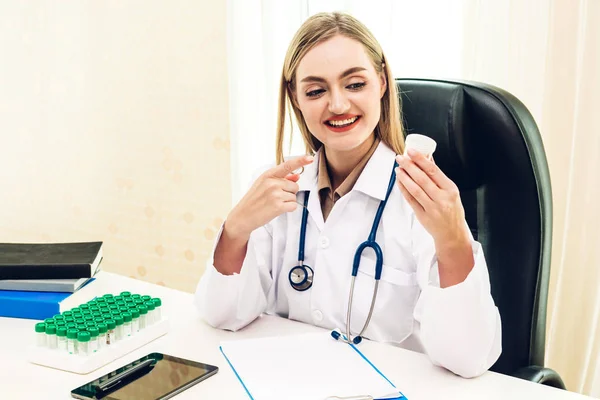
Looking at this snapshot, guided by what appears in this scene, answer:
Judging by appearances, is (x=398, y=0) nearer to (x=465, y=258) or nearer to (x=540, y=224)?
(x=540, y=224)

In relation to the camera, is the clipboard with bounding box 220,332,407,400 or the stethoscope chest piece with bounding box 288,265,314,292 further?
the stethoscope chest piece with bounding box 288,265,314,292

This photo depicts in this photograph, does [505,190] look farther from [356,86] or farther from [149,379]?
[149,379]

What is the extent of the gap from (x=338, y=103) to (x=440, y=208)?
32 cm

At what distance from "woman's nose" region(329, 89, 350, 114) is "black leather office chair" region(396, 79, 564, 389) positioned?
0.62ft

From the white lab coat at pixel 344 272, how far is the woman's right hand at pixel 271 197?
0.29ft

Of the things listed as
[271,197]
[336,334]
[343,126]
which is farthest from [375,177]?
[336,334]

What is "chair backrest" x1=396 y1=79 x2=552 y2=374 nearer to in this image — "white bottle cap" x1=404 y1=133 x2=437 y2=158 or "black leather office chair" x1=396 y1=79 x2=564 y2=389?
"black leather office chair" x1=396 y1=79 x2=564 y2=389

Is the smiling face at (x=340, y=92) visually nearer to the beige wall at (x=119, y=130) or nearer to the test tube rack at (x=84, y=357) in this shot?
the test tube rack at (x=84, y=357)

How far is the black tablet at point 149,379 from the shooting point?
3.05 feet

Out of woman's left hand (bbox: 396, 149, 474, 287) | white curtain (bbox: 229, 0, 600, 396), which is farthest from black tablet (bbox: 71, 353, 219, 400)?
white curtain (bbox: 229, 0, 600, 396)

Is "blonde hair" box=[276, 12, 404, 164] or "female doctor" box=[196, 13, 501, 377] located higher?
"blonde hair" box=[276, 12, 404, 164]

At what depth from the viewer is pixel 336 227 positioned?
126 cm

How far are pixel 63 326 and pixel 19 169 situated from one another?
6.87ft

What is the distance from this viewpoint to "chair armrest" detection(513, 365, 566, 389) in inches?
42.9
